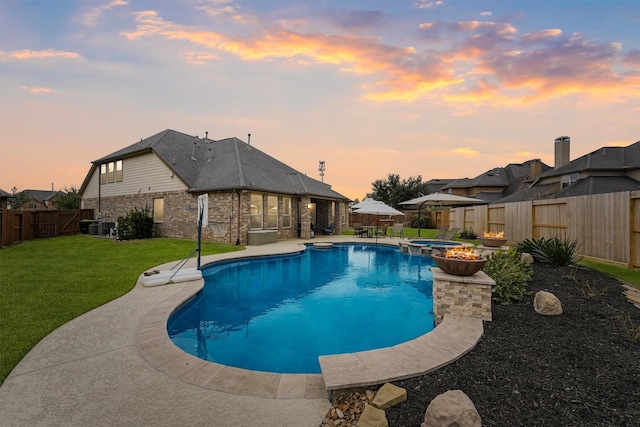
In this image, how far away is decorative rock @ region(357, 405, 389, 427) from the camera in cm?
238

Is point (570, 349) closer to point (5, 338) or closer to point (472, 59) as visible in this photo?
point (5, 338)

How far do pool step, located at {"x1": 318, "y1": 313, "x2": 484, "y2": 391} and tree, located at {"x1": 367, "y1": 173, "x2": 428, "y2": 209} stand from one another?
3615 centimetres

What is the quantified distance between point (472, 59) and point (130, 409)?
15.0m

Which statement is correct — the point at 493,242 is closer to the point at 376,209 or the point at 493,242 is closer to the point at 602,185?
the point at 376,209

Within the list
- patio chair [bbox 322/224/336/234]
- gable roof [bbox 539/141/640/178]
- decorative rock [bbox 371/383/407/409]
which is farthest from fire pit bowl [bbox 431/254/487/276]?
gable roof [bbox 539/141/640/178]

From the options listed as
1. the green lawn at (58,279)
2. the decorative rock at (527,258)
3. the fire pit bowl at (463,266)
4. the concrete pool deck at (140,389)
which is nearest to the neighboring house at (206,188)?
the green lawn at (58,279)

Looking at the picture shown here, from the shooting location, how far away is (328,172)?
33.2 m

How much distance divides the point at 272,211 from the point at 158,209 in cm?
793

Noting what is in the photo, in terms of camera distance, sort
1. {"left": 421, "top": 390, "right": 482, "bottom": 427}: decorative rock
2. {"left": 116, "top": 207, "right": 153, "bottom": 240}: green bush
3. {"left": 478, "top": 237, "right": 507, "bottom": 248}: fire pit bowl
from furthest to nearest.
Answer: {"left": 116, "top": 207, "right": 153, "bottom": 240}: green bush < {"left": 478, "top": 237, "right": 507, "bottom": 248}: fire pit bowl < {"left": 421, "top": 390, "right": 482, "bottom": 427}: decorative rock

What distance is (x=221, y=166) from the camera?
61.4 feet

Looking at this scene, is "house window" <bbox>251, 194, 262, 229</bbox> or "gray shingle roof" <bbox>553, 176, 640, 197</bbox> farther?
"gray shingle roof" <bbox>553, 176, 640, 197</bbox>

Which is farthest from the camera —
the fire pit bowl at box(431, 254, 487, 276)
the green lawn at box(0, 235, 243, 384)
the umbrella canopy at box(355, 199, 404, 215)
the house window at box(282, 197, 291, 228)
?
the house window at box(282, 197, 291, 228)

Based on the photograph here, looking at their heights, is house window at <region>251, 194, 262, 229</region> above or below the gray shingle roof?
below

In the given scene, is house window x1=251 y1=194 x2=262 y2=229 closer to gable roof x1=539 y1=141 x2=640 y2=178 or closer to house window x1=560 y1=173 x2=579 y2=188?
gable roof x1=539 y1=141 x2=640 y2=178
